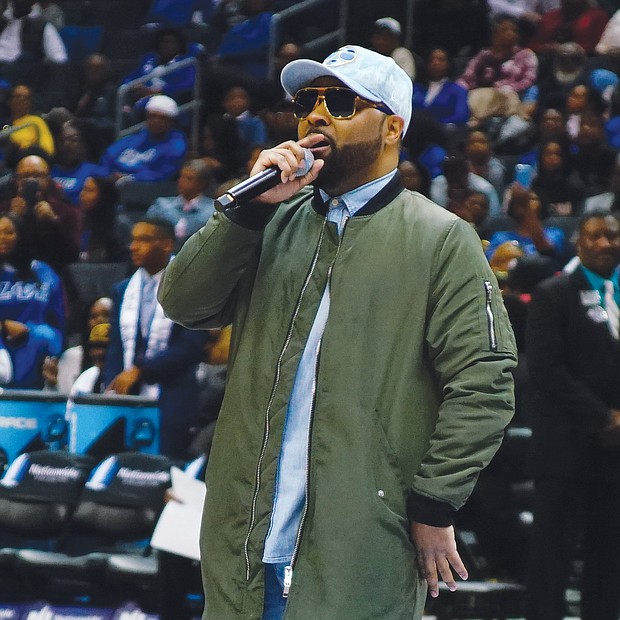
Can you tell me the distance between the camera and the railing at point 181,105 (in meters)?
12.3

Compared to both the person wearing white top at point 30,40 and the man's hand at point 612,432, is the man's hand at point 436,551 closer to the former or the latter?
A: the man's hand at point 612,432

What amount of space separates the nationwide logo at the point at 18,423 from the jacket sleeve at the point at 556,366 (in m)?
2.46

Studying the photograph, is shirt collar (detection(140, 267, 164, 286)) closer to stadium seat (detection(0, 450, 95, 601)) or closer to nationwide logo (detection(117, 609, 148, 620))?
stadium seat (detection(0, 450, 95, 601))

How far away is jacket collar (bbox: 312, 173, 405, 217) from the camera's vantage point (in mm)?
3264

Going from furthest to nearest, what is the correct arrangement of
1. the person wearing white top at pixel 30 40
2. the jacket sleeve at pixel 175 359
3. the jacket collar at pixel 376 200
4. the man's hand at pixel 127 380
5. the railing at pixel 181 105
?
the person wearing white top at pixel 30 40 < the railing at pixel 181 105 < the man's hand at pixel 127 380 < the jacket sleeve at pixel 175 359 < the jacket collar at pixel 376 200

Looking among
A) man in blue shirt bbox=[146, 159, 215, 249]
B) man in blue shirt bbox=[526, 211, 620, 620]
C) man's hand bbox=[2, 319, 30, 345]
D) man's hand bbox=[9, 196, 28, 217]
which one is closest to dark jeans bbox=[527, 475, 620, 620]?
man in blue shirt bbox=[526, 211, 620, 620]

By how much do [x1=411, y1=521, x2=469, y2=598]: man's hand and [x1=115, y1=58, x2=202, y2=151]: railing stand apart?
9150 mm

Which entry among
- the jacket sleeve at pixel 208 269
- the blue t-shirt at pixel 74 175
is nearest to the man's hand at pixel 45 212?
the blue t-shirt at pixel 74 175

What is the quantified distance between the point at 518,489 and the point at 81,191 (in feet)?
18.8

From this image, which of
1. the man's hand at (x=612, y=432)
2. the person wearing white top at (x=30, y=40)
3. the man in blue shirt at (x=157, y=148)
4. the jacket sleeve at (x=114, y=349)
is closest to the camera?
the man's hand at (x=612, y=432)

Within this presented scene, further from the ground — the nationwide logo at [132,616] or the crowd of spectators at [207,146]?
the nationwide logo at [132,616]

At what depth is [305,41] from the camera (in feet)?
44.2

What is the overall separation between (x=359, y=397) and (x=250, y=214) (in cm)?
47

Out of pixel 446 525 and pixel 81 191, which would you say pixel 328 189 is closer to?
pixel 446 525
